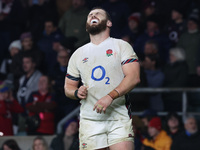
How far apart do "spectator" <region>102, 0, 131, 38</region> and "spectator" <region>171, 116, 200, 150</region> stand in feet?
10.9

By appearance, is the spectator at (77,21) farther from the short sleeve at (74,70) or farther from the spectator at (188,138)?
the short sleeve at (74,70)

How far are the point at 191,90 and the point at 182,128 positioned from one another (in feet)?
2.64

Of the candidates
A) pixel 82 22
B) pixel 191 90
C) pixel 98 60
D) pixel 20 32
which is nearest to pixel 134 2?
pixel 82 22

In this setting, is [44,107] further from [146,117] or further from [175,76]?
[175,76]

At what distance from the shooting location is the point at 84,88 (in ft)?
17.9

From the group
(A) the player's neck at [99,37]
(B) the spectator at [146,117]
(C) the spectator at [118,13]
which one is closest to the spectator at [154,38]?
(C) the spectator at [118,13]

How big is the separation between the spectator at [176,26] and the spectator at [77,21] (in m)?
1.85

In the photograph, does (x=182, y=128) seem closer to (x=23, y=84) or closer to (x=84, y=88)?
(x=23, y=84)

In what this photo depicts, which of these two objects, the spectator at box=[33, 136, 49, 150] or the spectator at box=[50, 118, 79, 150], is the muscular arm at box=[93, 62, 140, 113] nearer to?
the spectator at box=[50, 118, 79, 150]

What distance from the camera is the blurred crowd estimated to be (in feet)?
A: 34.1

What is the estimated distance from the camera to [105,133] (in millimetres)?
5625

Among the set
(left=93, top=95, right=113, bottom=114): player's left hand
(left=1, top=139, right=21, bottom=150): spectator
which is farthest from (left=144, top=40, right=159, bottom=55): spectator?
(left=93, top=95, right=113, bottom=114): player's left hand

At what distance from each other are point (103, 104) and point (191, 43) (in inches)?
238

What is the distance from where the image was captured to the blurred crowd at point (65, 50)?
10.4 m
